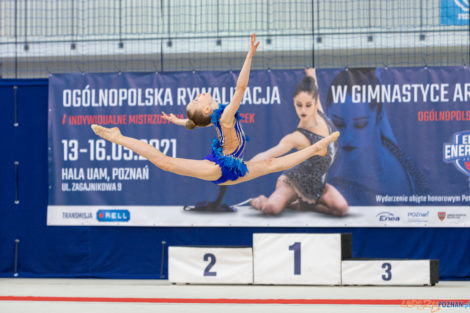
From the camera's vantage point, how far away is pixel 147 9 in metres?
11.2

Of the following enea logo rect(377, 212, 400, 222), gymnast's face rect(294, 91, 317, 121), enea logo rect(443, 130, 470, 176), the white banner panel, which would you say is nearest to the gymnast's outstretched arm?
the white banner panel

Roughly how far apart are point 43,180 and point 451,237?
6.10m

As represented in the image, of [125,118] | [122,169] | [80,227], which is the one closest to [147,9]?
[125,118]

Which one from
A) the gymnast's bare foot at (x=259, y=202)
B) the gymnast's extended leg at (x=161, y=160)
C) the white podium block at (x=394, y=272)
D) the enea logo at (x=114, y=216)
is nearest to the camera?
the gymnast's extended leg at (x=161, y=160)

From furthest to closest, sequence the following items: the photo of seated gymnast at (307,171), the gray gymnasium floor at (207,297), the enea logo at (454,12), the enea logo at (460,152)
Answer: the enea logo at (454,12), the photo of seated gymnast at (307,171), the enea logo at (460,152), the gray gymnasium floor at (207,297)

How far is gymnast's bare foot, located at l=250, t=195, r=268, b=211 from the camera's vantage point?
9984mm

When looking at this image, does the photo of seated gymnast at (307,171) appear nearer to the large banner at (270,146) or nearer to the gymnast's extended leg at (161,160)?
the large banner at (270,146)

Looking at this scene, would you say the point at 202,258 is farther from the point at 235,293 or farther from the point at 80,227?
the point at 80,227

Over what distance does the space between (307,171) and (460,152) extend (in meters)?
2.16

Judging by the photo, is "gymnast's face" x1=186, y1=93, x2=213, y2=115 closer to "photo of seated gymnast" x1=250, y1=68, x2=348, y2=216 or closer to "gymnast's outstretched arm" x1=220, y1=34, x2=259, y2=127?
"gymnast's outstretched arm" x1=220, y1=34, x2=259, y2=127

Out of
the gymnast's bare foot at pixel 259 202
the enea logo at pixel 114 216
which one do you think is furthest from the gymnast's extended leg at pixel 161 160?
the enea logo at pixel 114 216

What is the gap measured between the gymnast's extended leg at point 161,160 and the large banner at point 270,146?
145 inches

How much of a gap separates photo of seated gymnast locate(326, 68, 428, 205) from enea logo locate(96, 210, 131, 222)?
9.98 ft

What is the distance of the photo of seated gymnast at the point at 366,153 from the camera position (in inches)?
387
